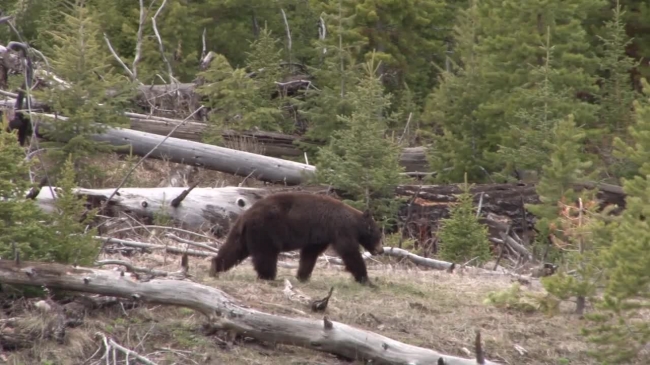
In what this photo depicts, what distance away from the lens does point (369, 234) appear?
11.6 metres

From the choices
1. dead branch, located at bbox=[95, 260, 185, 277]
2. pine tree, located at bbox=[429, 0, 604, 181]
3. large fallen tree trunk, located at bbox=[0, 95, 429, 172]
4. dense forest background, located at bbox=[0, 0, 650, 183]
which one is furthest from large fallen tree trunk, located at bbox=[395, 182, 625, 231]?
dead branch, located at bbox=[95, 260, 185, 277]

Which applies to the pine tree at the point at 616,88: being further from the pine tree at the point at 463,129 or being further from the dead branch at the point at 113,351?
the dead branch at the point at 113,351

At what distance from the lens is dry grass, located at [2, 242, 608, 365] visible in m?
8.85

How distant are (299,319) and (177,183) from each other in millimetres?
8184

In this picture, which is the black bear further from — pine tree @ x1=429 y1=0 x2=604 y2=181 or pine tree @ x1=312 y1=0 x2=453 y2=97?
pine tree @ x1=312 y1=0 x2=453 y2=97

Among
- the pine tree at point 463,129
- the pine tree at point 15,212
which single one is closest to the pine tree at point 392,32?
the pine tree at point 463,129

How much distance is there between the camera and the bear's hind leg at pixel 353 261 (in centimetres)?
1112

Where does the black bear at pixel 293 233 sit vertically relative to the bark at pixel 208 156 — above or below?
above

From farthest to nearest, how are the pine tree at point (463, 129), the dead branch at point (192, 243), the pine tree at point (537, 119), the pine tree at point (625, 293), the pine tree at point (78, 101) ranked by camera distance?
1. the pine tree at point (463, 129)
2. the pine tree at point (537, 119)
3. the pine tree at point (78, 101)
4. the dead branch at point (192, 243)
5. the pine tree at point (625, 293)

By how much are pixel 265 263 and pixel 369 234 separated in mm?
1395

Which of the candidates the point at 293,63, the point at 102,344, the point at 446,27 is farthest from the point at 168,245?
the point at 446,27

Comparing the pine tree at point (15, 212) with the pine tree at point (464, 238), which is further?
the pine tree at point (464, 238)

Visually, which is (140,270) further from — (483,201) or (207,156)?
(483,201)

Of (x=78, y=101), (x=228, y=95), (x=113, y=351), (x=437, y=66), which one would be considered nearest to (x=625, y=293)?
(x=113, y=351)
